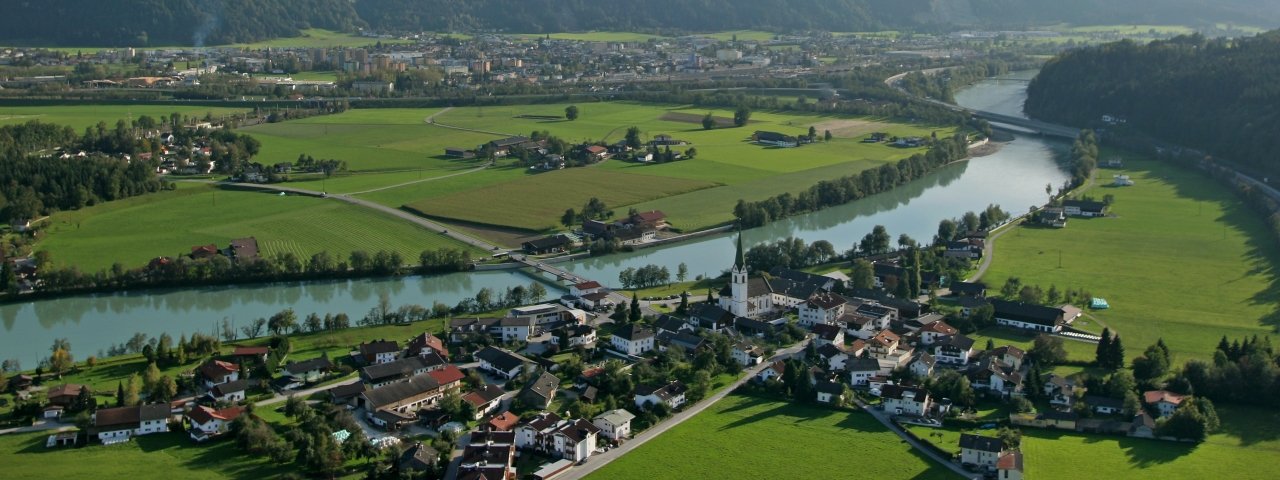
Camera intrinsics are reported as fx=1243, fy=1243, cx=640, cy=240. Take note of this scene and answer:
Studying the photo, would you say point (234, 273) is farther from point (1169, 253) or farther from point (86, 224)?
point (1169, 253)

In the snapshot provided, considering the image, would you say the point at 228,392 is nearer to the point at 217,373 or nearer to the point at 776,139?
the point at 217,373

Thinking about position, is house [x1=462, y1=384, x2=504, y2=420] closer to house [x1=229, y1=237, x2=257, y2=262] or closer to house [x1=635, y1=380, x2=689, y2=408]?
house [x1=635, y1=380, x2=689, y2=408]

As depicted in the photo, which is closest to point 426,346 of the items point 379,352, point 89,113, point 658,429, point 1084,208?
point 379,352

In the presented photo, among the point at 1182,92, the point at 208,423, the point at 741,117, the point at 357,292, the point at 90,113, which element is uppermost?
the point at 1182,92

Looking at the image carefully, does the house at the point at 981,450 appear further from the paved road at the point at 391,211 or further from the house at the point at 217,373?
the paved road at the point at 391,211

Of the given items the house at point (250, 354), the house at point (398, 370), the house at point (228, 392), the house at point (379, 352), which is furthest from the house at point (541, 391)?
the house at point (250, 354)

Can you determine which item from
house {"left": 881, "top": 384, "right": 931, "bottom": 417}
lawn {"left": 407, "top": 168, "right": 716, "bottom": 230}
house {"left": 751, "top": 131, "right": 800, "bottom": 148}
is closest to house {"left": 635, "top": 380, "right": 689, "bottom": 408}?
house {"left": 881, "top": 384, "right": 931, "bottom": 417}

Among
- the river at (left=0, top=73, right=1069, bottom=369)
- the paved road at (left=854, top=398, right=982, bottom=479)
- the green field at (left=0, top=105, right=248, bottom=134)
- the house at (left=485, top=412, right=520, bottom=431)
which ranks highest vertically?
the green field at (left=0, top=105, right=248, bottom=134)
